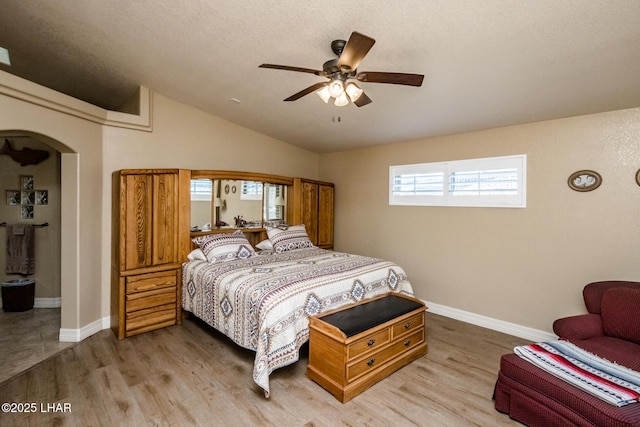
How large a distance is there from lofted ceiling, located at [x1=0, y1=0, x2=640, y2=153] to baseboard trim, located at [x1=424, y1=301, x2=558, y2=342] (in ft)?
7.47

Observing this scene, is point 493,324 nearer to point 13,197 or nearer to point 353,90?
point 353,90

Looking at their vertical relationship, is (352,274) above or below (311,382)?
above

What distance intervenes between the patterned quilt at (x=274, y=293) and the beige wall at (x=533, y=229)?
93 centimetres

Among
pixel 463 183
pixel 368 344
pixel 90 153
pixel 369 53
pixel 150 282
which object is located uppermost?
pixel 369 53

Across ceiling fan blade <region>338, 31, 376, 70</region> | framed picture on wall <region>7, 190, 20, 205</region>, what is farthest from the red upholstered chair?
framed picture on wall <region>7, 190, 20, 205</region>

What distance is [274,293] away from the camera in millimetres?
2365

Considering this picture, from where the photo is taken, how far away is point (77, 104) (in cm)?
290

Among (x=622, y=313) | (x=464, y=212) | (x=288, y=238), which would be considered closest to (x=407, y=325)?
(x=622, y=313)

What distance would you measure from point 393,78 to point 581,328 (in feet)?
8.18

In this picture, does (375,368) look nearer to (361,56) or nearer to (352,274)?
(352,274)

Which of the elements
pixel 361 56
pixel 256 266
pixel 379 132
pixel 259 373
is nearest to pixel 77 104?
pixel 256 266

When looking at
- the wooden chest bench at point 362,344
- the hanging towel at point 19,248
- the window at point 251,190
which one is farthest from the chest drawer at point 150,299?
→ the hanging towel at point 19,248

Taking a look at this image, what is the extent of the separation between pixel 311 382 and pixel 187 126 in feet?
11.3

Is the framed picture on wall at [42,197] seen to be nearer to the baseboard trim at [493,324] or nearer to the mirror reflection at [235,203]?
the mirror reflection at [235,203]
